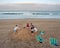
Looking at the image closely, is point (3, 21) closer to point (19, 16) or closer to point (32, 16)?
point (19, 16)

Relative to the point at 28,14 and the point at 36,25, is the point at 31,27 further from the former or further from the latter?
the point at 28,14

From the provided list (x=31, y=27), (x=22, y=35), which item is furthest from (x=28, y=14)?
(x=22, y=35)

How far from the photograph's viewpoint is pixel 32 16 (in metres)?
1.73

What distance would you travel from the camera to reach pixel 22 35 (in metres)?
1.70

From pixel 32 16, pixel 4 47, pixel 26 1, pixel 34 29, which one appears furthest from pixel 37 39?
pixel 26 1

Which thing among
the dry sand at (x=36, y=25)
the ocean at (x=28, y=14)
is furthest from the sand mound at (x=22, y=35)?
the ocean at (x=28, y=14)

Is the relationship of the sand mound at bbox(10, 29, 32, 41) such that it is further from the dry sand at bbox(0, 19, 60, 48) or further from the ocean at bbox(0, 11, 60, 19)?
the ocean at bbox(0, 11, 60, 19)

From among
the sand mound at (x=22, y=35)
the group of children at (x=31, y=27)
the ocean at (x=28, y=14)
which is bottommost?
the sand mound at (x=22, y=35)

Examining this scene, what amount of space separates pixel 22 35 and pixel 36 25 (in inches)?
9.6

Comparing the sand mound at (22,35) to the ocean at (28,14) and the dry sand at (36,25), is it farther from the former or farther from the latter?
the ocean at (28,14)

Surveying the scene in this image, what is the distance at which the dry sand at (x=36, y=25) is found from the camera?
5.36 ft

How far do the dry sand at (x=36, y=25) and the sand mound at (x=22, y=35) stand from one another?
1.7 inches

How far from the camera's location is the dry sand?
5.36 ft

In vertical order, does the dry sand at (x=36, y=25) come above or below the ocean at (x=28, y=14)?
below
